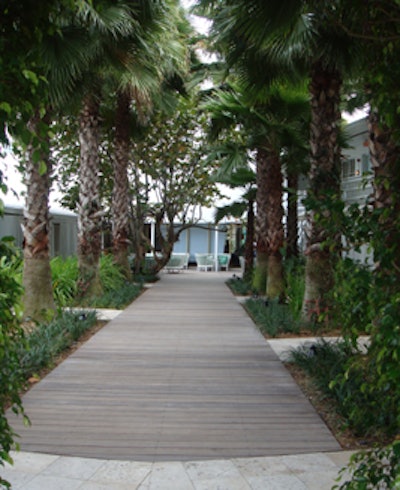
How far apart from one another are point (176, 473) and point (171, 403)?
1860mm

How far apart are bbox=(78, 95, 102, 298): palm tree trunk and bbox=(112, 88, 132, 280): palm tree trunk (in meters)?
4.14

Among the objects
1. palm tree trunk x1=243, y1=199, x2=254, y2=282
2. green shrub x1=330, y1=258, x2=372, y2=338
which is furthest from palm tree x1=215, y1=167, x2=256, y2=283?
green shrub x1=330, y1=258, x2=372, y2=338

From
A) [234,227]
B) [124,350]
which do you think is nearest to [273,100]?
[124,350]

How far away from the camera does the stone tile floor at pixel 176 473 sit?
4.07 meters

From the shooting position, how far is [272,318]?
35.4 feet

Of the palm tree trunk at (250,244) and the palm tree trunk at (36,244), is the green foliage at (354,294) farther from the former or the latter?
the palm tree trunk at (250,244)

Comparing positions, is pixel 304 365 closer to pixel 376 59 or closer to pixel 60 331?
pixel 60 331

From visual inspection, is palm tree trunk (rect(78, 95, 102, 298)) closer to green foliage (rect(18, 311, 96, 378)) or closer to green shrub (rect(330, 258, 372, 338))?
green foliage (rect(18, 311, 96, 378))

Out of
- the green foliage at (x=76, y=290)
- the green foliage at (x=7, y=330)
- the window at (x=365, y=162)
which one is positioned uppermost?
the window at (x=365, y=162)

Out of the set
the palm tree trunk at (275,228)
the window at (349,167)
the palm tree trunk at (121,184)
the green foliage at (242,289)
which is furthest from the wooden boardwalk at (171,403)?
the window at (349,167)

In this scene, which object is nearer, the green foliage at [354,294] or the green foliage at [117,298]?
the green foliage at [354,294]

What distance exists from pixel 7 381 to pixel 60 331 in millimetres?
6750

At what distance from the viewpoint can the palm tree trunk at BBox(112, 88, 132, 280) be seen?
18547 millimetres

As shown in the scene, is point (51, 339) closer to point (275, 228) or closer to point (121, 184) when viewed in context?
point (275, 228)
